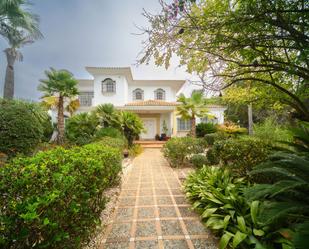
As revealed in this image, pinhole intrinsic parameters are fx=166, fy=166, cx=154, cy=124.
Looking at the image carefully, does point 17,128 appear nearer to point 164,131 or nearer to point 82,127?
point 82,127

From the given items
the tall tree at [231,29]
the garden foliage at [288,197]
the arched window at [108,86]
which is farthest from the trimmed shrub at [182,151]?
the arched window at [108,86]

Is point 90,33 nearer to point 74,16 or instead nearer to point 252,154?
point 74,16

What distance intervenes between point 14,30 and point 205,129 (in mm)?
20047

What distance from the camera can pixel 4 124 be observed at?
7.45 metres

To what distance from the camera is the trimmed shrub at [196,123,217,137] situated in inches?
693

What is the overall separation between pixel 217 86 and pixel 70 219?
394 cm

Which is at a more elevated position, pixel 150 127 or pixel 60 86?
pixel 60 86

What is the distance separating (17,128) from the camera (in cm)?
756

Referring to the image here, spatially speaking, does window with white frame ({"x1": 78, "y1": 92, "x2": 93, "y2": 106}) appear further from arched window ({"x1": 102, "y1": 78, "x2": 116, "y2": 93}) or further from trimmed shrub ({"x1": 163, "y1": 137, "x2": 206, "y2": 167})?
trimmed shrub ({"x1": 163, "y1": 137, "x2": 206, "y2": 167})

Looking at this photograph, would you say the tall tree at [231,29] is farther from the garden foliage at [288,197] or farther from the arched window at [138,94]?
the arched window at [138,94]

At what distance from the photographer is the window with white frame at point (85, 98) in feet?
66.4

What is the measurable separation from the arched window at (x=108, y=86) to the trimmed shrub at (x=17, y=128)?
10.7m

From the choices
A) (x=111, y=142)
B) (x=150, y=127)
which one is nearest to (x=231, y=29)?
(x=111, y=142)

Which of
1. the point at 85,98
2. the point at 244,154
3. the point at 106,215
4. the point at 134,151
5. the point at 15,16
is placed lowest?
the point at 106,215
